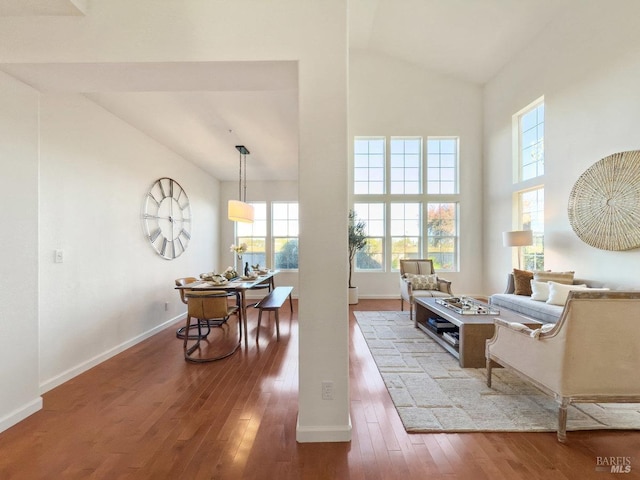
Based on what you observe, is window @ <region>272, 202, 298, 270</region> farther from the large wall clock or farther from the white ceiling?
the large wall clock

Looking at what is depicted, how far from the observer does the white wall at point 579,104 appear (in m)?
3.37

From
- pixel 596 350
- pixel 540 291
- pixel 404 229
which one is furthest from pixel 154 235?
pixel 540 291

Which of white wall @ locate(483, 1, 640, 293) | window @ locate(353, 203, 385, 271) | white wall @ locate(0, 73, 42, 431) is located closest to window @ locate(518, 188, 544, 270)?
white wall @ locate(483, 1, 640, 293)

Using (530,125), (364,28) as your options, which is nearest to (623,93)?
(530,125)

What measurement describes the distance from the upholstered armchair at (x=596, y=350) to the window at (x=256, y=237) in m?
5.55

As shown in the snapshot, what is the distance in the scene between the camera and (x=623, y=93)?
3.40m

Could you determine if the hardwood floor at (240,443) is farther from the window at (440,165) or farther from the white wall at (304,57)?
the window at (440,165)

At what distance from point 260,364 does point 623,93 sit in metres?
5.58

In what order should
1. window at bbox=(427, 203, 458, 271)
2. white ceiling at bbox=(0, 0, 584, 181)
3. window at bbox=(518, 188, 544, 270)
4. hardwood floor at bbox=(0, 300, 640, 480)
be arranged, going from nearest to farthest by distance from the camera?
hardwood floor at bbox=(0, 300, 640, 480) → white ceiling at bbox=(0, 0, 584, 181) → window at bbox=(518, 188, 544, 270) → window at bbox=(427, 203, 458, 271)

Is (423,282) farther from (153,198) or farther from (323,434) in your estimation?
(153,198)

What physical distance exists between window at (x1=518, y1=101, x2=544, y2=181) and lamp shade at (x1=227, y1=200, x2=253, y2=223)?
→ 526 cm

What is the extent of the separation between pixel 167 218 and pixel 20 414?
9.00 feet

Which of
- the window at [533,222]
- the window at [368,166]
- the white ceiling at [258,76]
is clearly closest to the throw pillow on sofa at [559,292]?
the window at [533,222]

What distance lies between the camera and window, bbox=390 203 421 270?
6555 mm
